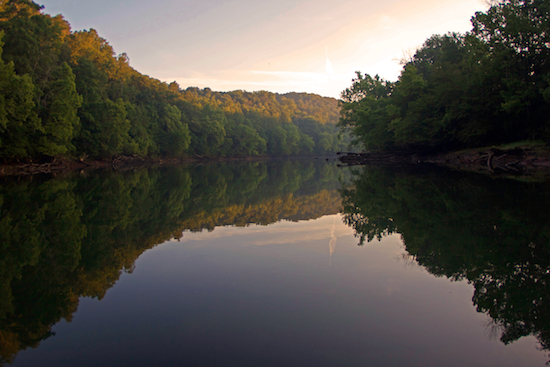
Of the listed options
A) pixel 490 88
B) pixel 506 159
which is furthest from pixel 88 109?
pixel 506 159

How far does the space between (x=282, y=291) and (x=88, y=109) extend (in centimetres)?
4808

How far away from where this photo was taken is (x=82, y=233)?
792cm

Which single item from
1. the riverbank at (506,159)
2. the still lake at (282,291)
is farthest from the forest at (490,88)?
the still lake at (282,291)

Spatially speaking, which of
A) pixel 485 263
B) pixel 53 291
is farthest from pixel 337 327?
pixel 53 291

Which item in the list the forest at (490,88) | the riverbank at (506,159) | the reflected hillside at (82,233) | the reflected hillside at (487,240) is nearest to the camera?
the reflected hillside at (487,240)

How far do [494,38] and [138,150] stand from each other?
159 feet

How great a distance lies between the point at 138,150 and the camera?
59.1 m

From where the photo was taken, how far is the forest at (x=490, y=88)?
91.5ft

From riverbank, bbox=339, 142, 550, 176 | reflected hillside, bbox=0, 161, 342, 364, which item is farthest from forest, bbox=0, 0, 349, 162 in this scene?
riverbank, bbox=339, 142, 550, 176

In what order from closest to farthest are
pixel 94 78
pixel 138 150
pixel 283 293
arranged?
pixel 283 293
pixel 94 78
pixel 138 150

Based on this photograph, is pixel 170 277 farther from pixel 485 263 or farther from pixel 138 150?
pixel 138 150

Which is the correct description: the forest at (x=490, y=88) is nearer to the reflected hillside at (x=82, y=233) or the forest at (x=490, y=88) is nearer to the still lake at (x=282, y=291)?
the reflected hillside at (x=82, y=233)

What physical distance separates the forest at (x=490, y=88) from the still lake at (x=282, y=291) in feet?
77.5

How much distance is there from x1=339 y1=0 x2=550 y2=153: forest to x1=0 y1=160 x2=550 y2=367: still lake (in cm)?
2361
